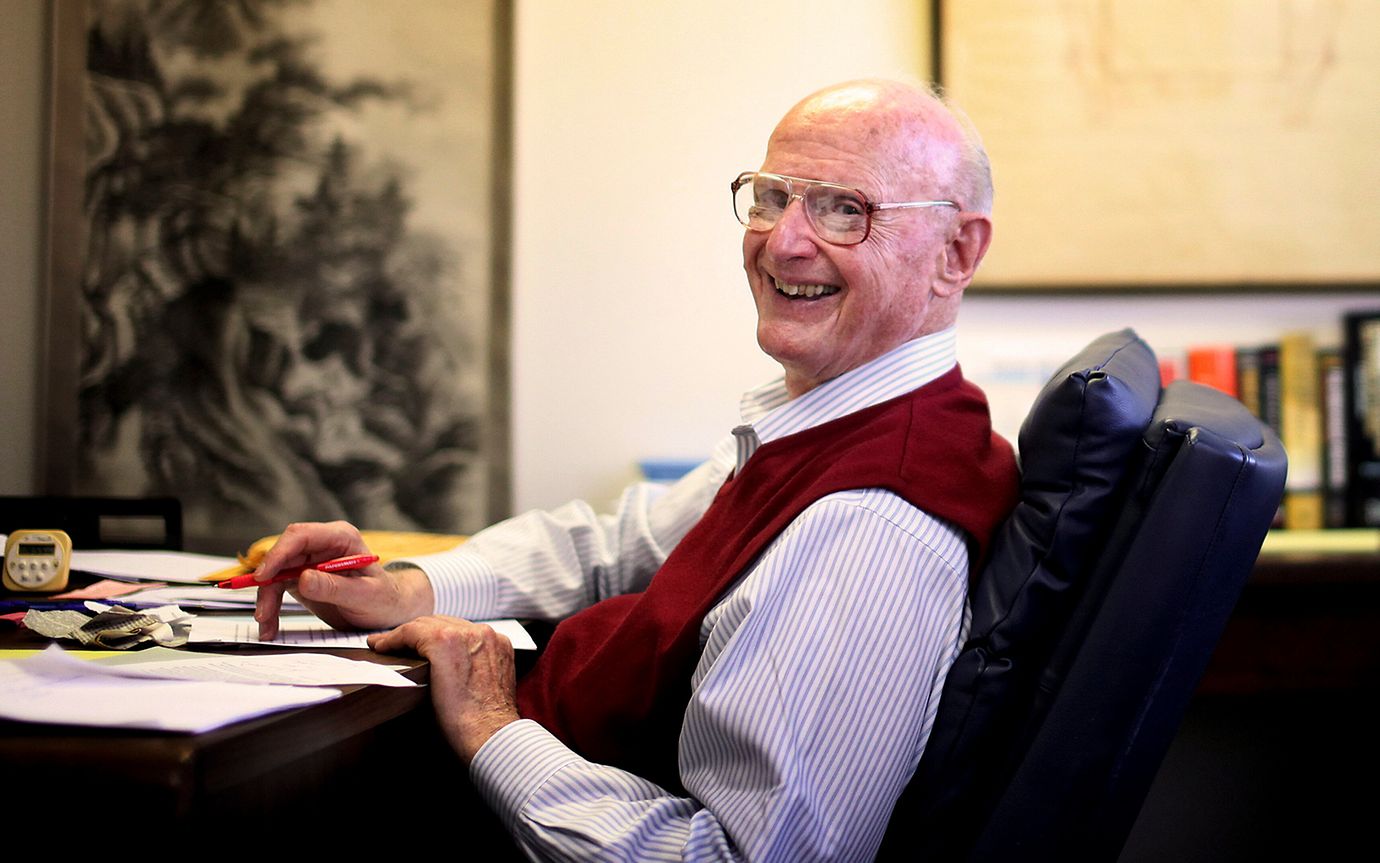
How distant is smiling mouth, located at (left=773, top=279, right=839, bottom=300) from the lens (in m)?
1.41

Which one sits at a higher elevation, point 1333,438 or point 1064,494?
point 1064,494

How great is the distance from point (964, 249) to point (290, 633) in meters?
0.95

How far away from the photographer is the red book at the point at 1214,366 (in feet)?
8.19

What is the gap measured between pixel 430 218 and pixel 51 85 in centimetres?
91

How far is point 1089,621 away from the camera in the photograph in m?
0.99

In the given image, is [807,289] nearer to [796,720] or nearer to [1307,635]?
[796,720]

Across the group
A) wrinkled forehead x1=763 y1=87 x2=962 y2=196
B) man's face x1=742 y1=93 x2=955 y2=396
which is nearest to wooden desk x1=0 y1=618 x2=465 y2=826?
man's face x1=742 y1=93 x2=955 y2=396

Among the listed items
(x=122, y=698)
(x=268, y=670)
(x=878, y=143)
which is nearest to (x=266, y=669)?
(x=268, y=670)

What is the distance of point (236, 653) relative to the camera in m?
1.03

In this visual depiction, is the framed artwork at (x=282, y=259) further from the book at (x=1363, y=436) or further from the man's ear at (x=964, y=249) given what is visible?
the book at (x=1363, y=436)

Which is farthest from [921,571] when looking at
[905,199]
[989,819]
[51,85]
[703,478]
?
[51,85]

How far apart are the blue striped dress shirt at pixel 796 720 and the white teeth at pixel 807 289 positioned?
375 millimetres

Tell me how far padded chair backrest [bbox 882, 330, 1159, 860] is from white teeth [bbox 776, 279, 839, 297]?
1.35ft

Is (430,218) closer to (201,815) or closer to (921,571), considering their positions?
(921,571)
